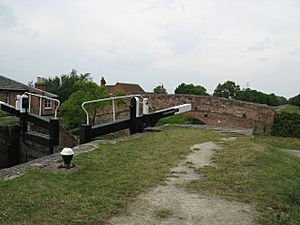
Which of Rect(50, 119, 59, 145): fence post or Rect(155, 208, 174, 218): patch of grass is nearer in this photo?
Rect(155, 208, 174, 218): patch of grass

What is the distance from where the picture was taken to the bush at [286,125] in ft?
50.8

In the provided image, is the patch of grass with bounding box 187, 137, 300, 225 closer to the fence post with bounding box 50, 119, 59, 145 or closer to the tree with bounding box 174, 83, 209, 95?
the fence post with bounding box 50, 119, 59, 145

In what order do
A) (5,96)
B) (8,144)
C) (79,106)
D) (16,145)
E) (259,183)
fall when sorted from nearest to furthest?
(259,183)
(8,144)
(16,145)
(79,106)
(5,96)

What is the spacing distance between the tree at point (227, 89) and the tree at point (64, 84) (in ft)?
54.1

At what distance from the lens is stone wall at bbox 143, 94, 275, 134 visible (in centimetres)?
1681

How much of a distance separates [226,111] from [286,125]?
11.0 feet

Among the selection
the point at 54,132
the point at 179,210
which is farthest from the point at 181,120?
the point at 179,210

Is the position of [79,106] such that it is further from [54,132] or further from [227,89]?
[227,89]

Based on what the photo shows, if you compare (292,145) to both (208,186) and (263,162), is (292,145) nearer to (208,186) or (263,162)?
(263,162)

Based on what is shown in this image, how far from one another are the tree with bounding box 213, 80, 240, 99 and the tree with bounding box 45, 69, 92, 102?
54.1 feet

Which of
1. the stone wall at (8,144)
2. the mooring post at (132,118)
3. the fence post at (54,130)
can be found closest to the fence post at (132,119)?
the mooring post at (132,118)

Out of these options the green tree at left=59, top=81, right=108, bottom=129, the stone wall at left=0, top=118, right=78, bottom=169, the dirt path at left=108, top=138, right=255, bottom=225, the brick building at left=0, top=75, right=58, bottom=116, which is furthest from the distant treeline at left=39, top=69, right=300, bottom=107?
the dirt path at left=108, top=138, right=255, bottom=225

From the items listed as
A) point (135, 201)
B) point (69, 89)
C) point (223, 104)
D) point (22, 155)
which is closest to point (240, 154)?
point (135, 201)

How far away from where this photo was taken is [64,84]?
40562 millimetres
